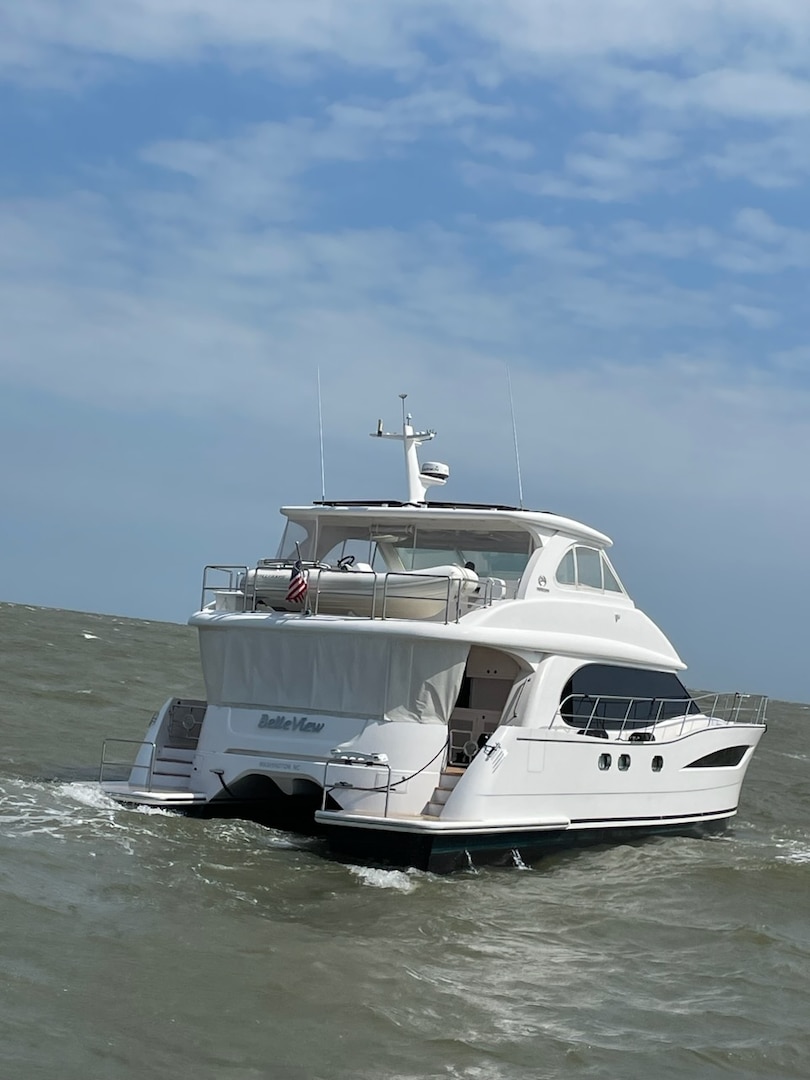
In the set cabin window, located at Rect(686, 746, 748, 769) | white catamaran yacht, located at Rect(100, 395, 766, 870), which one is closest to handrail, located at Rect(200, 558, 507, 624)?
white catamaran yacht, located at Rect(100, 395, 766, 870)

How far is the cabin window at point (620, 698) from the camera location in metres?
13.7

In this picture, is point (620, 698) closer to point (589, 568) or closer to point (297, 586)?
point (589, 568)

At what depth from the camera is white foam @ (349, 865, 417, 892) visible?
37.0 feet

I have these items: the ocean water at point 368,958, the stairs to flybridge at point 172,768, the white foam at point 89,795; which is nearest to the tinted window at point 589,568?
the ocean water at point 368,958

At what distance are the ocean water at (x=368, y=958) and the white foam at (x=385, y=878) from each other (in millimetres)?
31

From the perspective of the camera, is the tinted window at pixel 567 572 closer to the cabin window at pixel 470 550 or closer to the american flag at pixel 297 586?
the cabin window at pixel 470 550

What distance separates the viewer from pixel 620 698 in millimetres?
14406

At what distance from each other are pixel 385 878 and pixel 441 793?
1.17m

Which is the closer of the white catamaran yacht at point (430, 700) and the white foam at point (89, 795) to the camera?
the white catamaran yacht at point (430, 700)

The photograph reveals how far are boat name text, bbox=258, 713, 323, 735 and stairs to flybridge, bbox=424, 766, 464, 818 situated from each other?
1264 millimetres

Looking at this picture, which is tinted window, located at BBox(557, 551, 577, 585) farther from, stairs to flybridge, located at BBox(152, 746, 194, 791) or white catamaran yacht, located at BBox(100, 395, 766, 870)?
stairs to flybridge, located at BBox(152, 746, 194, 791)

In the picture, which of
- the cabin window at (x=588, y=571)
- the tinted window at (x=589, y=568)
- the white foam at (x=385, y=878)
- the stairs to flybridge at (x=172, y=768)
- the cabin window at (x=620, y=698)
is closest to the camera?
the white foam at (x=385, y=878)

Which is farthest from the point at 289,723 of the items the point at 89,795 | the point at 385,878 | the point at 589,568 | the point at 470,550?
the point at 589,568

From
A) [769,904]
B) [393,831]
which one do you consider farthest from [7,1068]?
[769,904]
